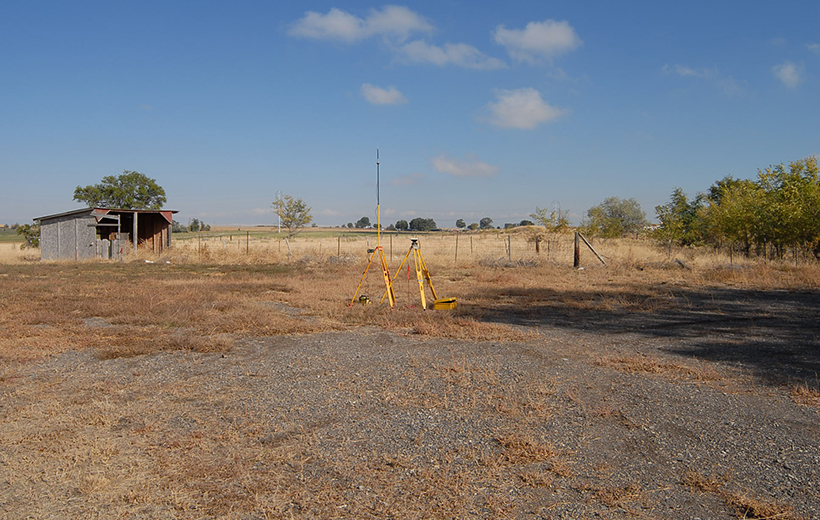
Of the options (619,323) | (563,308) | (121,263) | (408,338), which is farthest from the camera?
(121,263)

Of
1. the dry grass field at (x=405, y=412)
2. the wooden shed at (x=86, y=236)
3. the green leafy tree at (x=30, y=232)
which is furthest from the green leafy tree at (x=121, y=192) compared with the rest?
the dry grass field at (x=405, y=412)

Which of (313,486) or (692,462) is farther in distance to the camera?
(692,462)

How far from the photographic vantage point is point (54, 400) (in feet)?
19.5

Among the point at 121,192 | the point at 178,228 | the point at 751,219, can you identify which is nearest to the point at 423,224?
the point at 178,228

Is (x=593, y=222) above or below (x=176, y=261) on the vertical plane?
above

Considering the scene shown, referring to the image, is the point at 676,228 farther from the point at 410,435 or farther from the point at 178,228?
the point at 178,228

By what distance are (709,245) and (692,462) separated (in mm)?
27417

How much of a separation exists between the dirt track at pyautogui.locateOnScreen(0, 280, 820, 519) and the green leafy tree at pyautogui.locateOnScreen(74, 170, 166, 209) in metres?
49.8

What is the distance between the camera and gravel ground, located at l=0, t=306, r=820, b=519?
3779 mm

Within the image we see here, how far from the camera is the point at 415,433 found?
5.04m

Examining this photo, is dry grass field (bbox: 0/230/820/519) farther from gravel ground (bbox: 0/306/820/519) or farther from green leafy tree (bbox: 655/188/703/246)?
green leafy tree (bbox: 655/188/703/246)

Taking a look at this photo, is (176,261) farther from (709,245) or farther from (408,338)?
(709,245)

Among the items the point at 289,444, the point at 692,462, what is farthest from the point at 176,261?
the point at 692,462

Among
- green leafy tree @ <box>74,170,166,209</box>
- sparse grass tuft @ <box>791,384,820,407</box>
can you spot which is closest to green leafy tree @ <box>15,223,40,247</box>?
green leafy tree @ <box>74,170,166,209</box>
